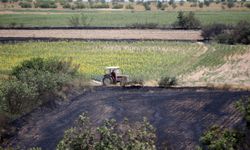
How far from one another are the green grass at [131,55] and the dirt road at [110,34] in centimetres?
501

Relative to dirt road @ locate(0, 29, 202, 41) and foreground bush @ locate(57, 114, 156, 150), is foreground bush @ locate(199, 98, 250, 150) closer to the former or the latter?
foreground bush @ locate(57, 114, 156, 150)

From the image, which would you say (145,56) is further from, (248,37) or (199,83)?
(199,83)

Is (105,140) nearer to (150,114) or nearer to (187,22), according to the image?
(150,114)

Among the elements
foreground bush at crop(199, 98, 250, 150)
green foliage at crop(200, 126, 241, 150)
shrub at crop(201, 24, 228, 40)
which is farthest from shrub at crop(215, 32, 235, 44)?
green foliage at crop(200, 126, 241, 150)

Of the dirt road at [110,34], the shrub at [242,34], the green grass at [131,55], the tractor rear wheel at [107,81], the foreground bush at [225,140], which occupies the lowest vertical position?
the green grass at [131,55]

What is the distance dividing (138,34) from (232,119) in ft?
163

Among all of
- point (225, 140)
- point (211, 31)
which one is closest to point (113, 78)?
point (225, 140)

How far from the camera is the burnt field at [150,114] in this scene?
24.7 metres

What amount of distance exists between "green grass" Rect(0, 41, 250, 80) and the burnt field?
44.1 feet

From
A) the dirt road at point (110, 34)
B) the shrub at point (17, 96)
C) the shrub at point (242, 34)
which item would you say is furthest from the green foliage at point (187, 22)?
the shrub at point (17, 96)

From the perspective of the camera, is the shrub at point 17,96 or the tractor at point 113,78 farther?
the tractor at point 113,78

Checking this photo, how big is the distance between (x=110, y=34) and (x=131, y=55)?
16.1 metres

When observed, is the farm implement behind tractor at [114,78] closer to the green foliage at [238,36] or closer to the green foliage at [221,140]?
the green foliage at [221,140]

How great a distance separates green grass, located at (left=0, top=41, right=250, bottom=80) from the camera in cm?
4984
